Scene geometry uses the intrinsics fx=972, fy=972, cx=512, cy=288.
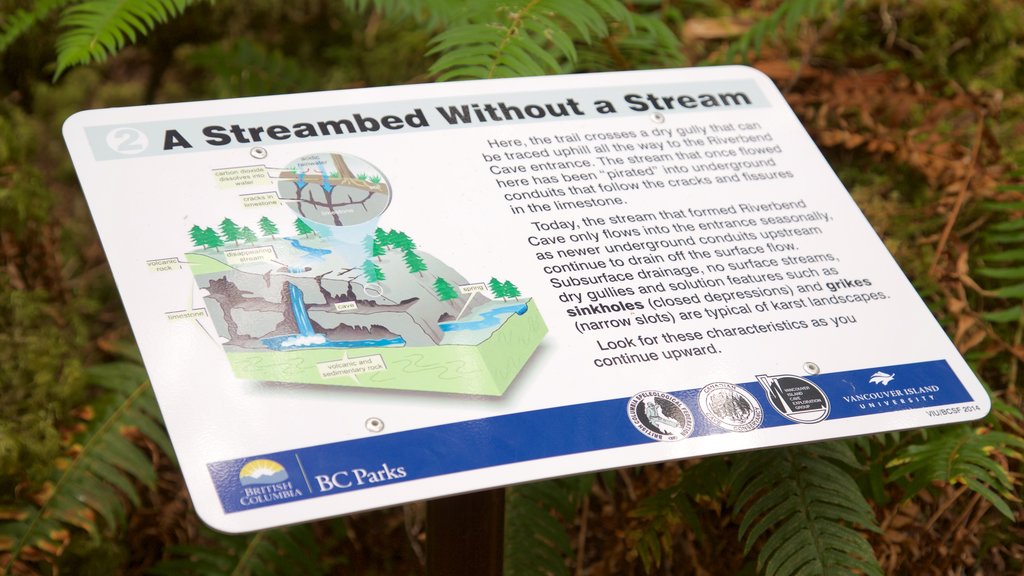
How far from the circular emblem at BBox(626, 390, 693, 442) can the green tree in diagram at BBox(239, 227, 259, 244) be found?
572 mm

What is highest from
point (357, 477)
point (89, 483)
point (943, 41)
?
point (357, 477)

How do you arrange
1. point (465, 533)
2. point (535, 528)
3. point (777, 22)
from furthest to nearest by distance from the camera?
point (777, 22) → point (535, 528) → point (465, 533)

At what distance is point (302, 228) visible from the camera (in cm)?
141

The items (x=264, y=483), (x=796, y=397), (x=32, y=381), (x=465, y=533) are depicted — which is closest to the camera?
(x=264, y=483)

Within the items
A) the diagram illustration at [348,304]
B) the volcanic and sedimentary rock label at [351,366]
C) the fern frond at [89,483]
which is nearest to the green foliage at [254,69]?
the fern frond at [89,483]

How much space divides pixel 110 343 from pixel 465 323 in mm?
1250

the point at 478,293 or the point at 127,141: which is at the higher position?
the point at 127,141

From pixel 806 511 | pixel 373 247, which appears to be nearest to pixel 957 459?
pixel 806 511

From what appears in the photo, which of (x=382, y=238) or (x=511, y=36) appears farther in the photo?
(x=511, y=36)

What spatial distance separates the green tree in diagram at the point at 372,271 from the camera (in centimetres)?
136

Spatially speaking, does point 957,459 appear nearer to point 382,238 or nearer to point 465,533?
point 465,533

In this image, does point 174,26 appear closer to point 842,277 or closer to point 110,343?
point 110,343

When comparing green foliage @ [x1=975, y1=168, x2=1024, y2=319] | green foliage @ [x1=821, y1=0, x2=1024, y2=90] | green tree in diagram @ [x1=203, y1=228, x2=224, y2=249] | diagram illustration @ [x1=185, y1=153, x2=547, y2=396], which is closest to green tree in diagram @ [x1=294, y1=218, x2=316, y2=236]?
diagram illustration @ [x1=185, y1=153, x2=547, y2=396]

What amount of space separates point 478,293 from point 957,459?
95 cm
